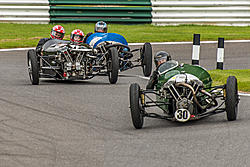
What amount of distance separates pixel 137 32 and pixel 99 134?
14112 millimetres

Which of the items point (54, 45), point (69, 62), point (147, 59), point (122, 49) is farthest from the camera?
point (122, 49)

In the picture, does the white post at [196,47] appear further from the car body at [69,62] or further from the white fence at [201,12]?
the white fence at [201,12]

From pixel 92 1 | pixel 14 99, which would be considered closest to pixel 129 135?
pixel 14 99

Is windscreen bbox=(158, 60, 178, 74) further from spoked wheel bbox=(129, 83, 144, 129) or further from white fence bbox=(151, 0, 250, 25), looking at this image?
white fence bbox=(151, 0, 250, 25)

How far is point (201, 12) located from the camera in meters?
22.5

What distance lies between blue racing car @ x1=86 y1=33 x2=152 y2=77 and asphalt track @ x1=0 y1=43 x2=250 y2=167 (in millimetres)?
2037

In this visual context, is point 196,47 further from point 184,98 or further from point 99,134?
point 99,134

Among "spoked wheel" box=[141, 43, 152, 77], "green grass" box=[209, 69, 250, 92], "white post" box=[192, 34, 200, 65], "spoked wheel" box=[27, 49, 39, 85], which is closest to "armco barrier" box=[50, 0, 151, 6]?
"spoked wheel" box=[141, 43, 152, 77]

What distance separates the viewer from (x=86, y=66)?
12.6 metres

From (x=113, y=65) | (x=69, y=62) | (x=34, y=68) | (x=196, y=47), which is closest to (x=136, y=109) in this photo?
(x=113, y=65)

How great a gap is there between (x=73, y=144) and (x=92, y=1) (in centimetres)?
1528

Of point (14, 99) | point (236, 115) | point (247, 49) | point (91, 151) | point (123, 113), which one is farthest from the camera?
point (247, 49)

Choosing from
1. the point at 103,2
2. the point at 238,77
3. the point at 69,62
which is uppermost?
the point at 103,2

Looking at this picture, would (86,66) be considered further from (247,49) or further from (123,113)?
(247,49)
